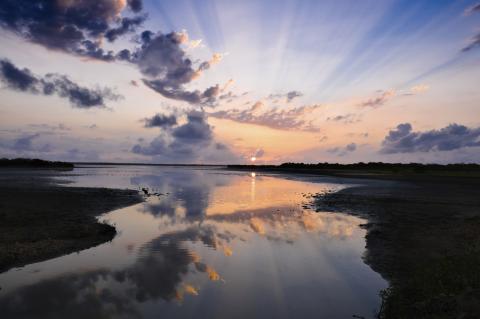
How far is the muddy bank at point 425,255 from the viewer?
28.5 feet

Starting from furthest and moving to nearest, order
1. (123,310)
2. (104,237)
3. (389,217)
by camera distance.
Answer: (389,217), (104,237), (123,310)

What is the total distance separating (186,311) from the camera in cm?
1016

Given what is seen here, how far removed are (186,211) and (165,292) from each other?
18384 mm

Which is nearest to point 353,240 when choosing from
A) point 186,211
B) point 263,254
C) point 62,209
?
point 263,254

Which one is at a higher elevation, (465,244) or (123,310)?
(465,244)

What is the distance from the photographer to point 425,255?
14.9 meters

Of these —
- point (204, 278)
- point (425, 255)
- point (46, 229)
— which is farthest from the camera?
point (46, 229)

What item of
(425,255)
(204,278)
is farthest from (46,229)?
(425,255)

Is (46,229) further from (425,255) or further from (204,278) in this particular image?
(425,255)

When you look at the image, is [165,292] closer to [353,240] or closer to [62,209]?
[353,240]

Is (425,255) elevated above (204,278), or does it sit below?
above

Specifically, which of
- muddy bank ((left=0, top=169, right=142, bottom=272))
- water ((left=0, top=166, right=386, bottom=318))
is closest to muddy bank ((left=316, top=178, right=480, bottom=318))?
water ((left=0, top=166, right=386, bottom=318))

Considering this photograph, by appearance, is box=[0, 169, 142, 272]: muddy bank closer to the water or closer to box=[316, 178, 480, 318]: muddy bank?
the water

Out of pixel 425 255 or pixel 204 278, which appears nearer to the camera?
pixel 204 278
